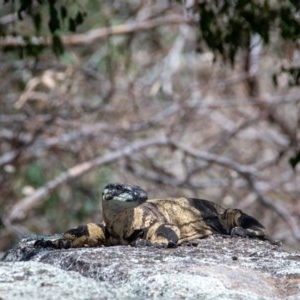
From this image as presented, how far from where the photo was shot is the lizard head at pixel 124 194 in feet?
15.9

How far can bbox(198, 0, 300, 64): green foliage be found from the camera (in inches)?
291

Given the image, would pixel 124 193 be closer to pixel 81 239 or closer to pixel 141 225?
pixel 141 225

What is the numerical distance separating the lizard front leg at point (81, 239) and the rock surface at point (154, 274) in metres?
0.15

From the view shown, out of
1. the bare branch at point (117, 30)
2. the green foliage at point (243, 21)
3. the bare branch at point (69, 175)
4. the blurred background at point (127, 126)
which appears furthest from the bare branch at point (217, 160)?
the green foliage at point (243, 21)

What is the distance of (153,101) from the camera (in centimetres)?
1321

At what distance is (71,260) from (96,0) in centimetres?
883

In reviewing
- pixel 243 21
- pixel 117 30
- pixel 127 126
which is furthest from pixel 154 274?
pixel 117 30

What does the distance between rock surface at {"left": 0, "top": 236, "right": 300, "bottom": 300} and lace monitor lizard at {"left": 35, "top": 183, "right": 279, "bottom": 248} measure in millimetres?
151

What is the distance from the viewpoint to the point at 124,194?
16.0 feet

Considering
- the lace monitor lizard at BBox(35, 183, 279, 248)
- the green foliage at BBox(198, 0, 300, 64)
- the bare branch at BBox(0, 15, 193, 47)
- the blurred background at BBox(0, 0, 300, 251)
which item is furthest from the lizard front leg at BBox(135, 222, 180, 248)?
the bare branch at BBox(0, 15, 193, 47)

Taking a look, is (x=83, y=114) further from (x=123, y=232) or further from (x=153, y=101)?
(x=123, y=232)

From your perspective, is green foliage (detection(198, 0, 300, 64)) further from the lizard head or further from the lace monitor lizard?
the lizard head

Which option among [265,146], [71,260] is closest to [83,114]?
[265,146]

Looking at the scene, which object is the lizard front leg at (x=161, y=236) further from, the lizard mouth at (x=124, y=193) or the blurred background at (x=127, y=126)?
the blurred background at (x=127, y=126)
